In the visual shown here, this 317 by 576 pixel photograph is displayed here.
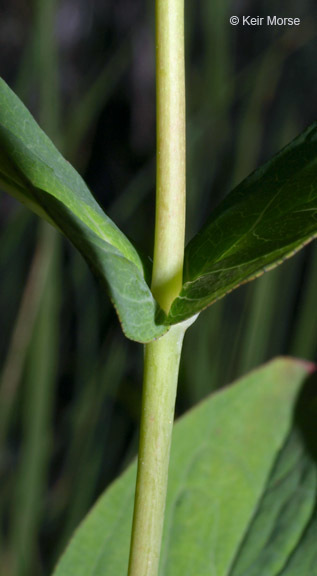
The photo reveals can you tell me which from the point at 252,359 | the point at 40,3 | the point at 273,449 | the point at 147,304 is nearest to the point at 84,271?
the point at 252,359

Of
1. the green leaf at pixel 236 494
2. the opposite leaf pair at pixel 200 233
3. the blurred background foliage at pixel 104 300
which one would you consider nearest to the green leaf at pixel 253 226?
the opposite leaf pair at pixel 200 233

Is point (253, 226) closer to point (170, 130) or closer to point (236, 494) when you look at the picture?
point (170, 130)

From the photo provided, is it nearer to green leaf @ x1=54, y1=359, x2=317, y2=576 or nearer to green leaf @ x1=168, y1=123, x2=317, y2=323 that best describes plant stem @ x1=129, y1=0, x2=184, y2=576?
green leaf @ x1=168, y1=123, x2=317, y2=323

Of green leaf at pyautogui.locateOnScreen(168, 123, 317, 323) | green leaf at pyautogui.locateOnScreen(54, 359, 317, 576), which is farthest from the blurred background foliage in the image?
green leaf at pyautogui.locateOnScreen(168, 123, 317, 323)

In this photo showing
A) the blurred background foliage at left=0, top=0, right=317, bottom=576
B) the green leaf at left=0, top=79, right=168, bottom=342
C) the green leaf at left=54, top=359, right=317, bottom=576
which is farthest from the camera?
the blurred background foliage at left=0, top=0, right=317, bottom=576

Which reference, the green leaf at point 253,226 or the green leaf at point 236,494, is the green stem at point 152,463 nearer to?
the green leaf at point 253,226

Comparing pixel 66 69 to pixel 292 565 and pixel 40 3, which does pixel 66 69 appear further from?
pixel 292 565
